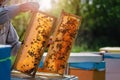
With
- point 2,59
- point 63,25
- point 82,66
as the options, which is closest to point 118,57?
point 82,66

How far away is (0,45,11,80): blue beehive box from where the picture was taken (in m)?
2.65

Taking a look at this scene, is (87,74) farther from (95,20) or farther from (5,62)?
(95,20)

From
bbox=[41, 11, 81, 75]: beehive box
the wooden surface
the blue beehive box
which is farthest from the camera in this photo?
the wooden surface

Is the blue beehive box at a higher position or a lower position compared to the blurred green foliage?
higher

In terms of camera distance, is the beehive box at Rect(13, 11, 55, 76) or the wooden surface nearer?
the beehive box at Rect(13, 11, 55, 76)

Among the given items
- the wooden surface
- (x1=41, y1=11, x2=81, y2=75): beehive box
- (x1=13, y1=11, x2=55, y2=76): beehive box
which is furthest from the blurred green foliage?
(x1=13, y1=11, x2=55, y2=76): beehive box

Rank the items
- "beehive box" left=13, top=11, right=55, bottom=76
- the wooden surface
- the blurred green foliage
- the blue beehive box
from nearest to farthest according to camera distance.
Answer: the blue beehive box
"beehive box" left=13, top=11, right=55, bottom=76
the wooden surface
the blurred green foliage

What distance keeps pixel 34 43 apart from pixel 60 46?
0.98 feet

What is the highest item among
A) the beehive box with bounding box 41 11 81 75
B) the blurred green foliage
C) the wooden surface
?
the beehive box with bounding box 41 11 81 75

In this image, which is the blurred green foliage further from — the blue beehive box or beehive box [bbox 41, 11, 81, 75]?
the blue beehive box

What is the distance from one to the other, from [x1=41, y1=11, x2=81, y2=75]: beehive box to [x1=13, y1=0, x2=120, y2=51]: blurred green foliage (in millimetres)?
21531

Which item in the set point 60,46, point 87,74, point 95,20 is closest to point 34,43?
point 60,46

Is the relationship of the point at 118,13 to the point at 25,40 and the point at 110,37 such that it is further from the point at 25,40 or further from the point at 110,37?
the point at 25,40

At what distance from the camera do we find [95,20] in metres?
27.8
